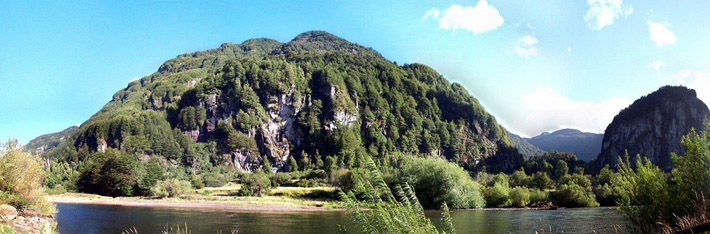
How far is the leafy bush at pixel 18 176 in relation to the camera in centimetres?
3080

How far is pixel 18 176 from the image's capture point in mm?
31438

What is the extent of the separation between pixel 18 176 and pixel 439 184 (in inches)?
2466

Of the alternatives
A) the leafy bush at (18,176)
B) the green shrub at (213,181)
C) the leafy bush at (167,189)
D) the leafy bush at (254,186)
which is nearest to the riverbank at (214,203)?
the leafy bush at (167,189)

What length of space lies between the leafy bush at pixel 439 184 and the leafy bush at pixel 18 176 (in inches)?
2182

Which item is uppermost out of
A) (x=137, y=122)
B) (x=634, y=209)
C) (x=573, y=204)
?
(x=137, y=122)

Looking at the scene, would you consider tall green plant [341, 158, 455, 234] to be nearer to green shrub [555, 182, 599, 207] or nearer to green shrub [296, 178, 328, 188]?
green shrub [555, 182, 599, 207]

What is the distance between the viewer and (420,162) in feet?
253

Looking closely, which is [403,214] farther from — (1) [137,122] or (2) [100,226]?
(1) [137,122]

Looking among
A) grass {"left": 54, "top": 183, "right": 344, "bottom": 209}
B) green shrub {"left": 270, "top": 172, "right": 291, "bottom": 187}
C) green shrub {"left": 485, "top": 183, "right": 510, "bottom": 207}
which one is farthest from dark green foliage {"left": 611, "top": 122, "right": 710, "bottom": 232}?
green shrub {"left": 270, "top": 172, "right": 291, "bottom": 187}

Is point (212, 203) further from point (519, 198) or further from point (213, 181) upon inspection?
point (519, 198)

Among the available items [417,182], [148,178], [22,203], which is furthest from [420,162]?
[148,178]

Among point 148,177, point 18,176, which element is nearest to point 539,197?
point 18,176

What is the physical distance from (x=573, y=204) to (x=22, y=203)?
101226 mm

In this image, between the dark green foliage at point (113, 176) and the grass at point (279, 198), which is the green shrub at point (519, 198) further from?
the dark green foliage at point (113, 176)
